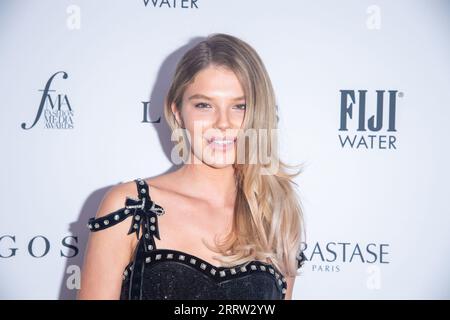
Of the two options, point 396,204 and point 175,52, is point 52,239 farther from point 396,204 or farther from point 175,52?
point 396,204

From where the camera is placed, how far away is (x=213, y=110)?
1752 mm

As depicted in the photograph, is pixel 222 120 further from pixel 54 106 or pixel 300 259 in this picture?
pixel 54 106

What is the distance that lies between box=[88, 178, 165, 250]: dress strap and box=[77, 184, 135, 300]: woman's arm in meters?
0.02

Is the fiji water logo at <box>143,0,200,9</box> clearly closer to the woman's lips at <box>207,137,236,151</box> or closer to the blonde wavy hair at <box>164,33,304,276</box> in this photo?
the blonde wavy hair at <box>164,33,304,276</box>

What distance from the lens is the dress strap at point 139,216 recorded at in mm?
1621

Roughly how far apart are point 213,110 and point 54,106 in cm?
76

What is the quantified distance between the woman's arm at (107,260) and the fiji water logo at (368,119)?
1032mm

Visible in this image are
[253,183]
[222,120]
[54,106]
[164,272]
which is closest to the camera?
[164,272]

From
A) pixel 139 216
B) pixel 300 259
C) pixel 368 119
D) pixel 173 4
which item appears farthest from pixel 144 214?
pixel 368 119

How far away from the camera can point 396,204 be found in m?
2.11

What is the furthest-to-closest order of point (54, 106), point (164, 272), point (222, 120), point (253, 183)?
point (54, 106)
point (253, 183)
point (222, 120)
point (164, 272)

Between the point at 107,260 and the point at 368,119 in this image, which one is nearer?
the point at 107,260

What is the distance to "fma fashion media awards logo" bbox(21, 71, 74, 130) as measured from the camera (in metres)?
2.07

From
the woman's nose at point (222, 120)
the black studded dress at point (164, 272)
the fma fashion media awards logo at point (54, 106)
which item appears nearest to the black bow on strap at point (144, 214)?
the black studded dress at point (164, 272)
